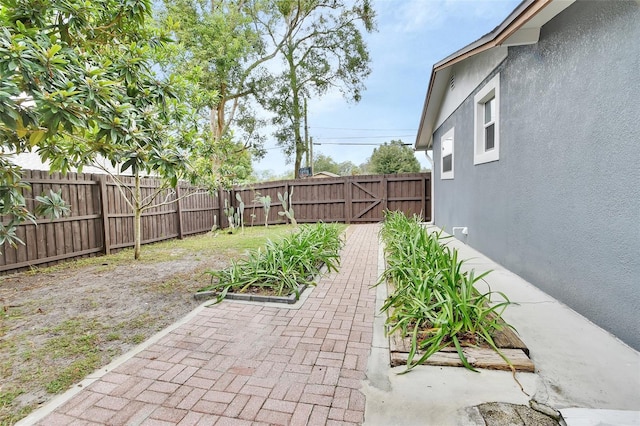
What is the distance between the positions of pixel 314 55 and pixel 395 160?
18.5 meters

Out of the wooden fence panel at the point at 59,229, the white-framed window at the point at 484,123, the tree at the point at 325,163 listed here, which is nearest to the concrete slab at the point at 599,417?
the white-framed window at the point at 484,123

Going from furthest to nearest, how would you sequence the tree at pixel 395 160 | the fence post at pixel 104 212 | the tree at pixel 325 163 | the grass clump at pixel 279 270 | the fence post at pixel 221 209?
1. the tree at pixel 325 163
2. the tree at pixel 395 160
3. the fence post at pixel 221 209
4. the fence post at pixel 104 212
5. the grass clump at pixel 279 270

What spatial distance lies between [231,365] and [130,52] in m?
3.74

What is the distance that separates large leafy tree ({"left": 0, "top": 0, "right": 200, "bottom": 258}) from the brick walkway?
1.55 metres

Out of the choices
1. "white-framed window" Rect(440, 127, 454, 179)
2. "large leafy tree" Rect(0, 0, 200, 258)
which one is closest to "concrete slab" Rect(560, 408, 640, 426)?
"large leafy tree" Rect(0, 0, 200, 258)

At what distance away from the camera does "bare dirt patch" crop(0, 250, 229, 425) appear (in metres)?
2.22

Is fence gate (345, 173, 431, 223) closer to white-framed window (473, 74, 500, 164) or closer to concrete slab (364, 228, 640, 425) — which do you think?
white-framed window (473, 74, 500, 164)

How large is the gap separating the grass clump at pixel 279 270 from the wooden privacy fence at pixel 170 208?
11.7ft

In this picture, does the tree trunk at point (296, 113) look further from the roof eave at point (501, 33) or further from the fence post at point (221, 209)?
the roof eave at point (501, 33)

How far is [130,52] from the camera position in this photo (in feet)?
12.5

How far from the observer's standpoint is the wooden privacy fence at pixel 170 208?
5723mm

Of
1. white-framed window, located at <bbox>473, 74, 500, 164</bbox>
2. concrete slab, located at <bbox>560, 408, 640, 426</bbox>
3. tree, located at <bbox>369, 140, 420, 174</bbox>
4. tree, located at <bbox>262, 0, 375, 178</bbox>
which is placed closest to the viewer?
concrete slab, located at <bbox>560, 408, 640, 426</bbox>

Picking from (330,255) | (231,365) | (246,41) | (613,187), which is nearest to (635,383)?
(613,187)

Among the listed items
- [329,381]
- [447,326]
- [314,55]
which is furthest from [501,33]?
[314,55]
